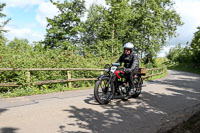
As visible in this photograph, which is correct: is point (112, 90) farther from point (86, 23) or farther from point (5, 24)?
point (5, 24)

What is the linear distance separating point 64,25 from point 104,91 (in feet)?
103

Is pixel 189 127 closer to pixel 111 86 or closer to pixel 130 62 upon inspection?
pixel 111 86

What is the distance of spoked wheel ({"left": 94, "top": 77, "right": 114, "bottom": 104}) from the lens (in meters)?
6.05

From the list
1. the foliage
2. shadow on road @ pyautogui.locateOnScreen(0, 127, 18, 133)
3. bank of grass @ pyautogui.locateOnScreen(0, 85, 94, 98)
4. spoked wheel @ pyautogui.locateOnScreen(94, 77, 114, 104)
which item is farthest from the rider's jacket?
the foliage

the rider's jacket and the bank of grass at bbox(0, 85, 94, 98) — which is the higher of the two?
the rider's jacket

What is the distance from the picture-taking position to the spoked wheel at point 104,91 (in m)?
6.05

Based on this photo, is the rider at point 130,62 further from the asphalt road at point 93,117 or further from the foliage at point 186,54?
the foliage at point 186,54

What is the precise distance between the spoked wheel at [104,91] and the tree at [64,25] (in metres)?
27.3

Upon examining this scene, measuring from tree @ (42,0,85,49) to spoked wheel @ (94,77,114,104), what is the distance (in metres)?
27.3

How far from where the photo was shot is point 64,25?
1409 inches

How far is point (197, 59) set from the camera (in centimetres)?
4769

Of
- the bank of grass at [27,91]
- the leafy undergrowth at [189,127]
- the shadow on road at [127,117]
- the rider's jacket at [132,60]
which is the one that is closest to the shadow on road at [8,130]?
the shadow on road at [127,117]

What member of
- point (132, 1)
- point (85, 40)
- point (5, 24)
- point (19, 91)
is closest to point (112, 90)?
point (19, 91)

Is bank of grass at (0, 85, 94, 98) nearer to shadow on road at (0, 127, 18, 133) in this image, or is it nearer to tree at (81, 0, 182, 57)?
shadow on road at (0, 127, 18, 133)
